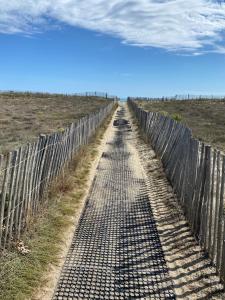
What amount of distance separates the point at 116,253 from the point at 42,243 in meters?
1.15

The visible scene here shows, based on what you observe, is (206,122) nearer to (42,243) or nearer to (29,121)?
(29,121)

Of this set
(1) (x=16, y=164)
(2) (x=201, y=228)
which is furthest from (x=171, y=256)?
(1) (x=16, y=164)

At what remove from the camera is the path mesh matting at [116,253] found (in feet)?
18.8

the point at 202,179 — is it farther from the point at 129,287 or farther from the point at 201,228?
the point at 129,287

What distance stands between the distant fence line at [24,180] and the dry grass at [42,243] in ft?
0.73

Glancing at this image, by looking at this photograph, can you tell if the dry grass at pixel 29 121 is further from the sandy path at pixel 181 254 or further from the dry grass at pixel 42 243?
the sandy path at pixel 181 254

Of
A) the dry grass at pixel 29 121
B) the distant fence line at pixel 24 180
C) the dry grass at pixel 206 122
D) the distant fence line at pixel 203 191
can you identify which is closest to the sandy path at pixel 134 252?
the distant fence line at pixel 203 191

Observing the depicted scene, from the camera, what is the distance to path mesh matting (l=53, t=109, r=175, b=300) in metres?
5.74

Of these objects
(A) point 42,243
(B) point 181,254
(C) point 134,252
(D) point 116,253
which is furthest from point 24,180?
(B) point 181,254

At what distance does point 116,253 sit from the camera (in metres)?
6.96

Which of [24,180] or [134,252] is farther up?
[24,180]

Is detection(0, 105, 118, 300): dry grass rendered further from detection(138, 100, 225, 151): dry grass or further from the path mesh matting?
detection(138, 100, 225, 151): dry grass

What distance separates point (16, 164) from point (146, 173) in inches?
299

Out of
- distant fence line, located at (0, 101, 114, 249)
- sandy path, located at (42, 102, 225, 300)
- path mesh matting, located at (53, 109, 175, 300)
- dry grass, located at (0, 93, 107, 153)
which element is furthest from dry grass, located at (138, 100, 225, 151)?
distant fence line, located at (0, 101, 114, 249)
